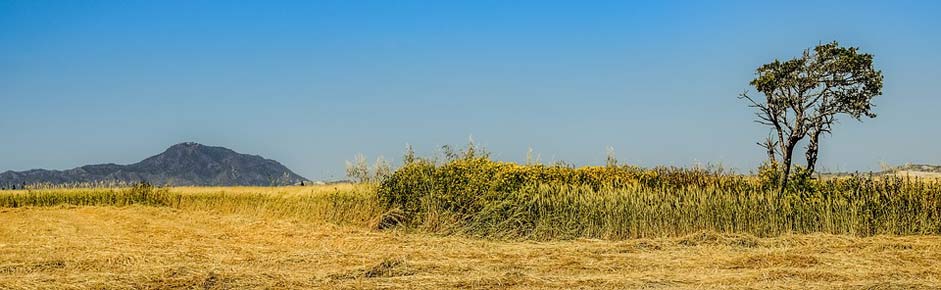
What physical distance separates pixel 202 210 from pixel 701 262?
1268cm

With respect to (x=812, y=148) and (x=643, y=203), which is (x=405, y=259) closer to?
(x=643, y=203)

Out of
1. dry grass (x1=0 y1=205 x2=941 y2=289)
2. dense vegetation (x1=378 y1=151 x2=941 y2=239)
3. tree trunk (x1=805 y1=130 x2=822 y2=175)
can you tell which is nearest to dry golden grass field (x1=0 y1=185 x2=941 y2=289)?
dry grass (x1=0 y1=205 x2=941 y2=289)

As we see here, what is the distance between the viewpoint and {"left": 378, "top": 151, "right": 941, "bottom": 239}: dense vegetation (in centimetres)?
1093

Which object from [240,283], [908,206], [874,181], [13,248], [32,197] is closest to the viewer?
[240,283]

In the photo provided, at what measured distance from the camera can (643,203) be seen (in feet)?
36.2

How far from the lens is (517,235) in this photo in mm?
11352

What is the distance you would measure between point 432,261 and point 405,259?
0.84 feet

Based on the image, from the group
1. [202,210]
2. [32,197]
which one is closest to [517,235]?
[202,210]

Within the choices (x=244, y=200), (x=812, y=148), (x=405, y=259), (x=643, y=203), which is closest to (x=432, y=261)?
(x=405, y=259)

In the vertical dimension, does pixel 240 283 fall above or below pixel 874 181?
below

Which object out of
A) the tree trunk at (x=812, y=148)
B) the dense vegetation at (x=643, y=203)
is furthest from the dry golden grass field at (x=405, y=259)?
the tree trunk at (x=812, y=148)

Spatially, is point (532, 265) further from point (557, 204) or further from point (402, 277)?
point (557, 204)

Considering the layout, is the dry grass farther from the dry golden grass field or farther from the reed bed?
the reed bed

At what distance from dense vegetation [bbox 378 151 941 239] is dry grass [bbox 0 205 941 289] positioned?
0.63m
